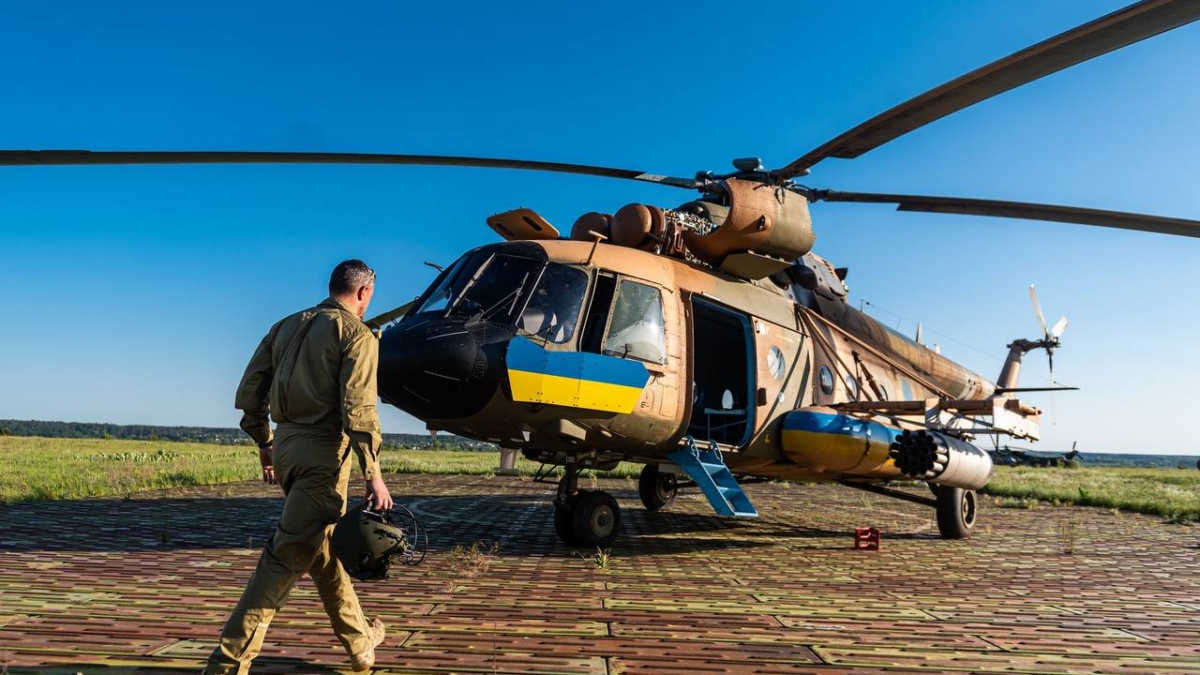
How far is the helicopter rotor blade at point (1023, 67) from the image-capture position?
5.27 meters

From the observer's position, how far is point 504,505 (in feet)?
45.2

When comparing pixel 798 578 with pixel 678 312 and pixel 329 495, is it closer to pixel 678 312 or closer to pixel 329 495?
pixel 678 312

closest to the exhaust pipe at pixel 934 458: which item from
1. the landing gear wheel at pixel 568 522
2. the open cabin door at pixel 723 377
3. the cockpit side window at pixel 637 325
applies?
the open cabin door at pixel 723 377

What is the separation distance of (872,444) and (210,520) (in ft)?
27.8

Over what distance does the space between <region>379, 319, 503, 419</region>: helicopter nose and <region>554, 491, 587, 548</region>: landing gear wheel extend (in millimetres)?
1672

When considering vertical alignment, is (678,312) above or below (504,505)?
above

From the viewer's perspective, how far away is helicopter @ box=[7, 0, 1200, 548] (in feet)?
24.9

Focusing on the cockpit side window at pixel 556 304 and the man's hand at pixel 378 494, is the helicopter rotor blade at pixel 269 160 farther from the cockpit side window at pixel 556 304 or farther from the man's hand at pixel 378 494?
the man's hand at pixel 378 494

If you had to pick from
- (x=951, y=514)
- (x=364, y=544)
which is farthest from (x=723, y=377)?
(x=364, y=544)

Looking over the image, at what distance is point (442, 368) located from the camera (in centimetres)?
752

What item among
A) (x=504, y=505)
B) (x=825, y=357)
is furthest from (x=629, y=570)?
(x=504, y=505)

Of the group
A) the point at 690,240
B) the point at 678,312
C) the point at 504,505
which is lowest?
the point at 504,505

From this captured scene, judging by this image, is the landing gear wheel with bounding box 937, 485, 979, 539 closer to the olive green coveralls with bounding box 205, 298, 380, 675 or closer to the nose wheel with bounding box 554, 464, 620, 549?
the nose wheel with bounding box 554, 464, 620, 549

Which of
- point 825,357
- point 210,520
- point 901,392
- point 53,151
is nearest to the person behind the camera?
point 53,151
